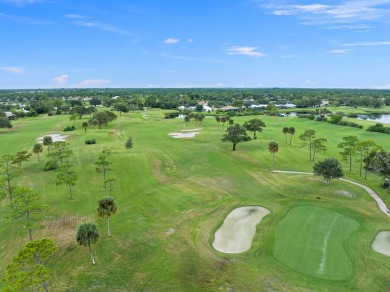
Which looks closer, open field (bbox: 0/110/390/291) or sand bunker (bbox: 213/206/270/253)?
open field (bbox: 0/110/390/291)

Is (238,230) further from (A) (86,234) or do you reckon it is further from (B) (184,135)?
(B) (184,135)

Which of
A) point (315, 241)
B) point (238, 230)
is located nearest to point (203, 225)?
point (238, 230)

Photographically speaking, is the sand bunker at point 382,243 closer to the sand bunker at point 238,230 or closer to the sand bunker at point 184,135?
the sand bunker at point 238,230

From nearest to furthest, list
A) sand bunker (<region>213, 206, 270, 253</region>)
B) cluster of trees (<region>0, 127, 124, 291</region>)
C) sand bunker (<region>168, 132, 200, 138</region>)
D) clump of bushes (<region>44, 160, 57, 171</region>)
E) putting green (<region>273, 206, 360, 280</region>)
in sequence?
cluster of trees (<region>0, 127, 124, 291</region>) → putting green (<region>273, 206, 360, 280</region>) → sand bunker (<region>213, 206, 270, 253</region>) → clump of bushes (<region>44, 160, 57, 171</region>) → sand bunker (<region>168, 132, 200, 138</region>)

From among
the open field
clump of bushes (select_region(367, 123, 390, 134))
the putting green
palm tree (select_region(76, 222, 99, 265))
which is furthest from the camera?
clump of bushes (select_region(367, 123, 390, 134))

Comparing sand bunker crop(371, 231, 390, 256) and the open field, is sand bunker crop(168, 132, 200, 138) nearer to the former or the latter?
the open field

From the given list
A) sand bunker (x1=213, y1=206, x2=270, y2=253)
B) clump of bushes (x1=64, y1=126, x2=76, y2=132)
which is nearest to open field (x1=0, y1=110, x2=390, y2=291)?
sand bunker (x1=213, y1=206, x2=270, y2=253)

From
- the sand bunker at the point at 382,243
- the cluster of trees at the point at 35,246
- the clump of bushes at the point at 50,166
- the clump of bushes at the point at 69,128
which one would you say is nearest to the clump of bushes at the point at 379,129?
the sand bunker at the point at 382,243
